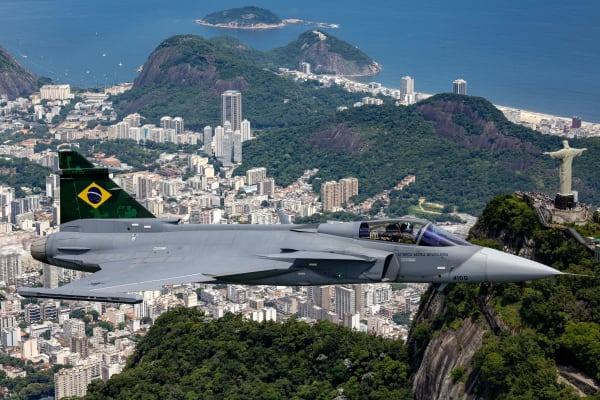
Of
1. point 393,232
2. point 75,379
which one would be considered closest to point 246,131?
point 75,379

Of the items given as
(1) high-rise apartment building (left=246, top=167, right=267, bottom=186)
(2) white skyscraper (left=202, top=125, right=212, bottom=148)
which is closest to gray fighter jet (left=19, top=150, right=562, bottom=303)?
(1) high-rise apartment building (left=246, top=167, right=267, bottom=186)

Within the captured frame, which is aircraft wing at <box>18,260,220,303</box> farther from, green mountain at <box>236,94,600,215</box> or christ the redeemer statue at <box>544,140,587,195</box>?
green mountain at <box>236,94,600,215</box>

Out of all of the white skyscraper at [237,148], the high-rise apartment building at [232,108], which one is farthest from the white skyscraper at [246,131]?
the white skyscraper at [237,148]

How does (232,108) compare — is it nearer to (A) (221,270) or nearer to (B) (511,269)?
(A) (221,270)

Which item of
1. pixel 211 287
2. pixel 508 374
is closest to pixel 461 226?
pixel 211 287

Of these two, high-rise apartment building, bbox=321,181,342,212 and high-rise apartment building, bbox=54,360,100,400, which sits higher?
high-rise apartment building, bbox=321,181,342,212

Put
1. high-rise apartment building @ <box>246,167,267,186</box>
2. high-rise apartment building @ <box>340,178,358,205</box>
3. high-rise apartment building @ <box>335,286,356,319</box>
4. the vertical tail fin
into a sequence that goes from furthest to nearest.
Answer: high-rise apartment building @ <box>246,167,267,186</box> < high-rise apartment building @ <box>340,178,358,205</box> < high-rise apartment building @ <box>335,286,356,319</box> < the vertical tail fin

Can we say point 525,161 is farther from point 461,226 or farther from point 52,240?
point 52,240
